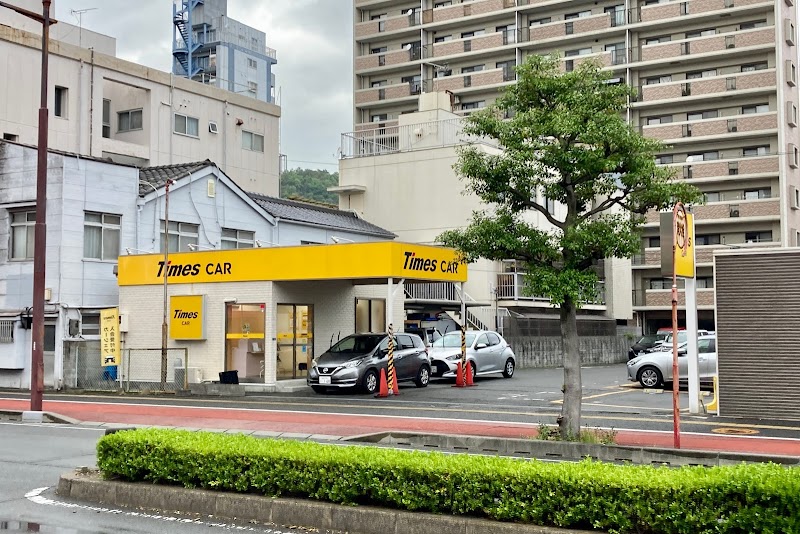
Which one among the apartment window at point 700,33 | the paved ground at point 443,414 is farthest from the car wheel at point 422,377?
the apartment window at point 700,33

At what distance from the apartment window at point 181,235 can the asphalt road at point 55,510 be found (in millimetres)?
17958

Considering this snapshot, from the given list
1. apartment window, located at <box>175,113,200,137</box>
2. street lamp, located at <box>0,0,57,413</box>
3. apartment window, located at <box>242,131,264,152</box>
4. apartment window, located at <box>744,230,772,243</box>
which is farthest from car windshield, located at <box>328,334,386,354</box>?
apartment window, located at <box>744,230,772,243</box>

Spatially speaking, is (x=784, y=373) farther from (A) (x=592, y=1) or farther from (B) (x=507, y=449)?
(A) (x=592, y=1)

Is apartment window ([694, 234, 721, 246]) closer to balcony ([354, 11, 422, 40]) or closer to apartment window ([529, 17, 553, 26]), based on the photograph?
apartment window ([529, 17, 553, 26])

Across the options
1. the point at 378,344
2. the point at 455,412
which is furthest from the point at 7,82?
the point at 455,412

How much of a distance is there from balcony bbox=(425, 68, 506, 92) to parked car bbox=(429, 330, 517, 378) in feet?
123

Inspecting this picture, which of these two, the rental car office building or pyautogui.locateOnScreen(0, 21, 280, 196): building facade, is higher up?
pyautogui.locateOnScreen(0, 21, 280, 196): building facade

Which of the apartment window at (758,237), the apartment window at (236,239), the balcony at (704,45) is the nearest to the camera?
the apartment window at (236,239)

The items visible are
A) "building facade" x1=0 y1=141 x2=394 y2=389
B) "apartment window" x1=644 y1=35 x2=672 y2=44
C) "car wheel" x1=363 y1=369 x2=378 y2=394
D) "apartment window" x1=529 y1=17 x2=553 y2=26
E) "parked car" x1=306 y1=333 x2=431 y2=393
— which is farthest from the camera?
"apartment window" x1=529 y1=17 x2=553 y2=26

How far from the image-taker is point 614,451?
13.0 metres

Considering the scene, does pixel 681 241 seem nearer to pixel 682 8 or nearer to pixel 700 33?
pixel 700 33

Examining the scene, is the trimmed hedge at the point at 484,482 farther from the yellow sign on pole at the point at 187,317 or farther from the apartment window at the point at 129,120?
the apartment window at the point at 129,120

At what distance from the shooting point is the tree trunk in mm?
13891

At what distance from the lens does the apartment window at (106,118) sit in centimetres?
4572
